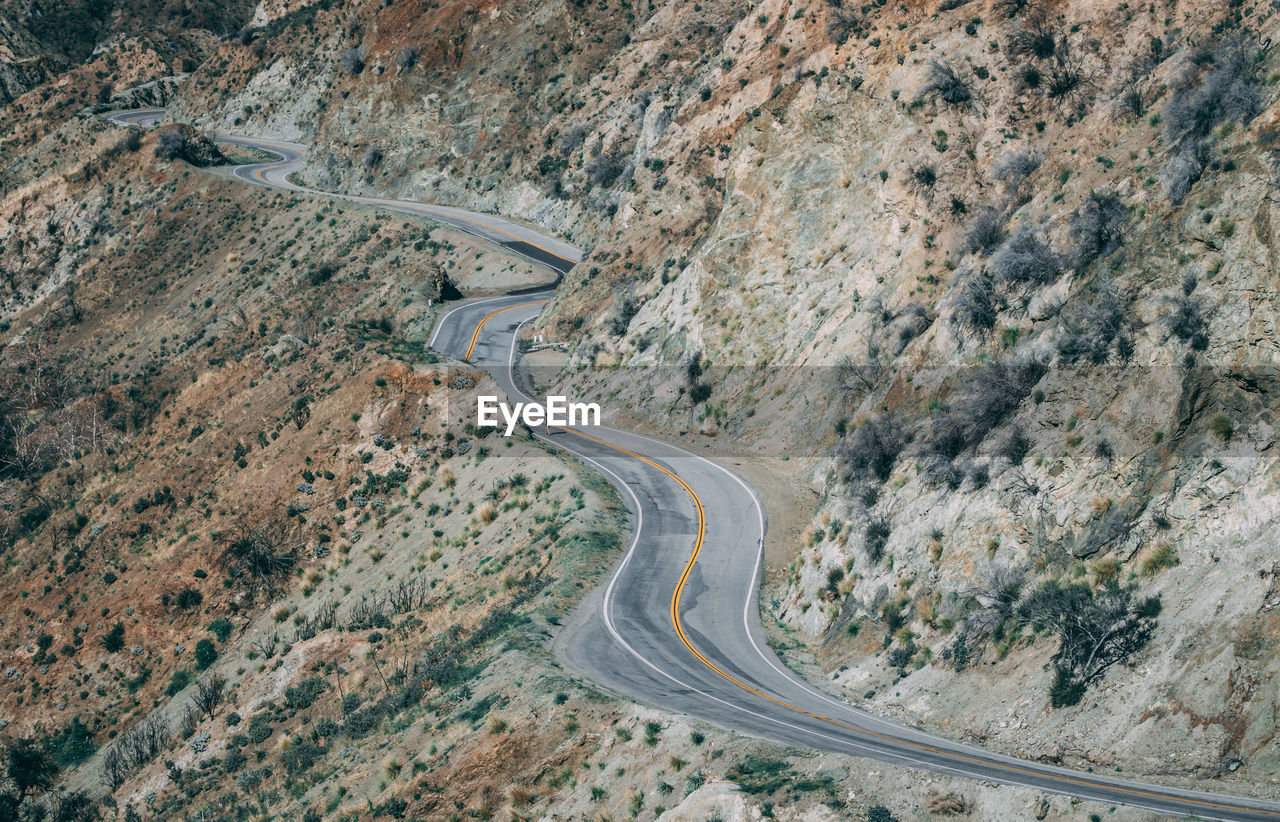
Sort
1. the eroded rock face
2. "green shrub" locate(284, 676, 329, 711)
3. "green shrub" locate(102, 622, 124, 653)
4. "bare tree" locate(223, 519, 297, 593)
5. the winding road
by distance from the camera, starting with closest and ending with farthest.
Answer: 1. the winding road
2. "green shrub" locate(284, 676, 329, 711)
3. "green shrub" locate(102, 622, 124, 653)
4. "bare tree" locate(223, 519, 297, 593)
5. the eroded rock face

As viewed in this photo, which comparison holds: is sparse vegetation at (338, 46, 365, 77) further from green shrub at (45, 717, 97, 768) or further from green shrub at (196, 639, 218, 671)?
green shrub at (45, 717, 97, 768)

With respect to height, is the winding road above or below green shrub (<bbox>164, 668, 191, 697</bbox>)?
above

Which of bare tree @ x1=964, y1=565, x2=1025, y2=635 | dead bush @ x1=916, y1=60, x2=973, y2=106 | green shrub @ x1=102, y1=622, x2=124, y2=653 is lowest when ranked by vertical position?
green shrub @ x1=102, y1=622, x2=124, y2=653

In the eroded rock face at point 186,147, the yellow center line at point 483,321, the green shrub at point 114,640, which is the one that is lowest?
the green shrub at point 114,640

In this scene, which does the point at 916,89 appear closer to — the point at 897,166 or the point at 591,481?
the point at 897,166

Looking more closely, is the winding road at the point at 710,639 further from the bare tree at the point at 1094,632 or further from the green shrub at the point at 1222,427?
the green shrub at the point at 1222,427

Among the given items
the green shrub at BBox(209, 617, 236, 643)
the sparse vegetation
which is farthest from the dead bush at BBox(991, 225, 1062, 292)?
the sparse vegetation

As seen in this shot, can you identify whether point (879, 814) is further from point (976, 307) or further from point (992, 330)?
point (976, 307)

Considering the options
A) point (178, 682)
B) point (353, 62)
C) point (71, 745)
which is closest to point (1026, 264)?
point (178, 682)

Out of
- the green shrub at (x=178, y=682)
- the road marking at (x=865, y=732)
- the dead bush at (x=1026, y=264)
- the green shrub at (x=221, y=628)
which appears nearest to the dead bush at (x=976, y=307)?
the dead bush at (x=1026, y=264)
